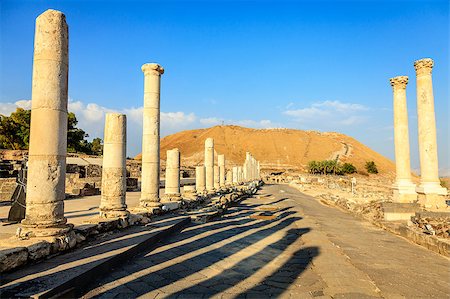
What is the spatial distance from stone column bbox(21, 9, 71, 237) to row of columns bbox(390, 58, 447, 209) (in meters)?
14.0

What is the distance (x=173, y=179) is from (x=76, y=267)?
9439mm

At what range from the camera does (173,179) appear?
14.2 meters

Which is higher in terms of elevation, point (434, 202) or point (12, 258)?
point (12, 258)

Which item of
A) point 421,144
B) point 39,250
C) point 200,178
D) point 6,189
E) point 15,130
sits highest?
point 15,130

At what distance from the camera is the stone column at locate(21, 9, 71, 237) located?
5.69 m

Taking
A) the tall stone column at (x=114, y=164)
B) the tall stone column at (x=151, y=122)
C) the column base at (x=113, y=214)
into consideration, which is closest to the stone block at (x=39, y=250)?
the column base at (x=113, y=214)

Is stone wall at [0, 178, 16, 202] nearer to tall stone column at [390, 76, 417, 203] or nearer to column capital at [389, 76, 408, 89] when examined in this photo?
tall stone column at [390, 76, 417, 203]

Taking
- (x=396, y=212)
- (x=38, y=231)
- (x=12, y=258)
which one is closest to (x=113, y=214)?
(x=38, y=231)

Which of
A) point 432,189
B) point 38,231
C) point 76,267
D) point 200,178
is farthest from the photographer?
point 200,178

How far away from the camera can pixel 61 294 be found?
3.92 m

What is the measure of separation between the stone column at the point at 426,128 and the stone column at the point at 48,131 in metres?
14.3

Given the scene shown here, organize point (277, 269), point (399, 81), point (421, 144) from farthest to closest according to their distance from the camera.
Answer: point (399, 81) → point (421, 144) → point (277, 269)

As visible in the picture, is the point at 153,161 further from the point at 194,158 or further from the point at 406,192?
the point at 194,158

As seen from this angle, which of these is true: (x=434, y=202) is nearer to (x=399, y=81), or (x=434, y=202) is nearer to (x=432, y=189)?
(x=432, y=189)
